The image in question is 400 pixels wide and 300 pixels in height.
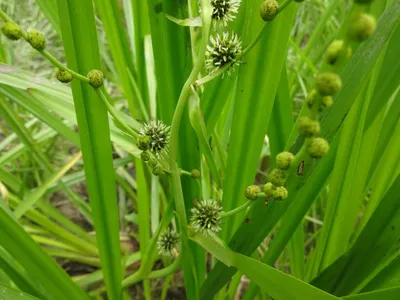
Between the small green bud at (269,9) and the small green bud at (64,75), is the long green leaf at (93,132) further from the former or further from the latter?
the small green bud at (269,9)

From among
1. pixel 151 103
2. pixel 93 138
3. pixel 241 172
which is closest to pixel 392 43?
pixel 241 172

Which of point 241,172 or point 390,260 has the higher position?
point 241,172

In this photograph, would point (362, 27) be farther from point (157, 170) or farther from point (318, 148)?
point (157, 170)

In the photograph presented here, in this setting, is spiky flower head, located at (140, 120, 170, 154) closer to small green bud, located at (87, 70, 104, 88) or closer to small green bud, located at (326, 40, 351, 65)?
small green bud, located at (87, 70, 104, 88)

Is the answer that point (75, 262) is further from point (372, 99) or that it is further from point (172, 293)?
point (372, 99)

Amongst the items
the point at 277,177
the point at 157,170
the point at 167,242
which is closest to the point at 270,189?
the point at 277,177

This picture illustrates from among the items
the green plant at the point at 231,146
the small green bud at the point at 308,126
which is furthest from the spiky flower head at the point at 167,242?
the small green bud at the point at 308,126
